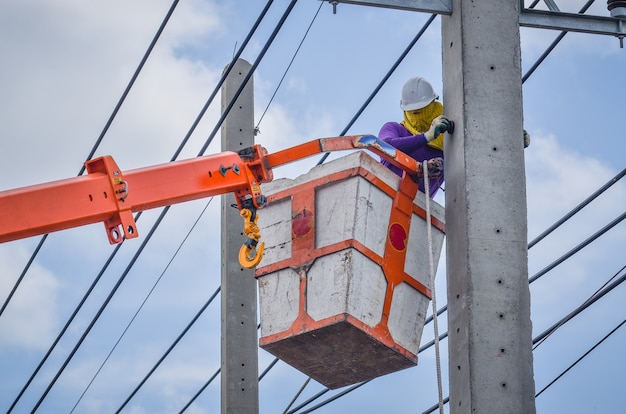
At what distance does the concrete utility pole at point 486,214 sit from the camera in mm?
8508

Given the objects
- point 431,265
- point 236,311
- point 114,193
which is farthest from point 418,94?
point 236,311

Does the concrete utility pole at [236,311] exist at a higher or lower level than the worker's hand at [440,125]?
higher

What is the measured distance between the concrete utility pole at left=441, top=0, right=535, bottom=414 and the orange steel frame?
0.87 m

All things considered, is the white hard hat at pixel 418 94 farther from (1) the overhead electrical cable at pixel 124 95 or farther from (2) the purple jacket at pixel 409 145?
(1) the overhead electrical cable at pixel 124 95

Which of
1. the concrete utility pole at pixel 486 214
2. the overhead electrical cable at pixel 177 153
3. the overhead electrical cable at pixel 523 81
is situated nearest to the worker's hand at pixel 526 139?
the concrete utility pole at pixel 486 214

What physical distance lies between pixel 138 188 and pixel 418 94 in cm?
248

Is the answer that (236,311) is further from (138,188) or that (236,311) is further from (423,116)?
(138,188)

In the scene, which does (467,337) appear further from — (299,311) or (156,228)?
(156,228)

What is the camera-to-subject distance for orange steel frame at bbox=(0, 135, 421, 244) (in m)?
9.35

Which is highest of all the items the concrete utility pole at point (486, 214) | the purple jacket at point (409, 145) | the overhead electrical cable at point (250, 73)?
the overhead electrical cable at point (250, 73)

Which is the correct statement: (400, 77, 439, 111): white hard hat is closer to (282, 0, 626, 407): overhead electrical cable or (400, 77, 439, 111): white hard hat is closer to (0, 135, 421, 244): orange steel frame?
(282, 0, 626, 407): overhead electrical cable

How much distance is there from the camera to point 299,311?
31.2 feet

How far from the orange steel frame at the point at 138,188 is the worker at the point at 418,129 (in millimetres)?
452

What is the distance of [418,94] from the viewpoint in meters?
11.1
